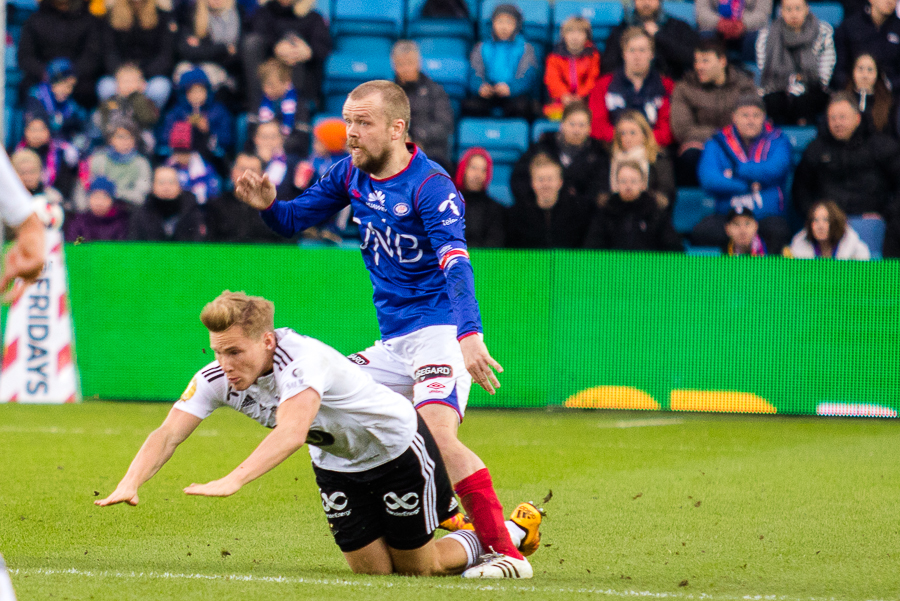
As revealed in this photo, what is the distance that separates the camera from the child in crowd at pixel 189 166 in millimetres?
13258

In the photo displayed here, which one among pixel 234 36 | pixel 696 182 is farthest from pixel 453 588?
pixel 234 36

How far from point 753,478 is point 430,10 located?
9181mm

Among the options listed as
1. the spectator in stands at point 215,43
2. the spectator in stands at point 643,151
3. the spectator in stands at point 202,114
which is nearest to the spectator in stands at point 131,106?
the spectator in stands at point 202,114

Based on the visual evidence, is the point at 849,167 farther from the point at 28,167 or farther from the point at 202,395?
the point at 202,395

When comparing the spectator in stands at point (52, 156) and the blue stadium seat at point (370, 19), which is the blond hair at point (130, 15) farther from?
the blue stadium seat at point (370, 19)

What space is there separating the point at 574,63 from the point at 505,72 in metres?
0.87

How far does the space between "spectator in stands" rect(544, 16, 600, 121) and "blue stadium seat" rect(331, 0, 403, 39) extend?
271cm

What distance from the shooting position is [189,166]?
1338 cm

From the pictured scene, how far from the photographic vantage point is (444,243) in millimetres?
5215

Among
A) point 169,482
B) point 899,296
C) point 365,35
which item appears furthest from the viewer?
point 365,35

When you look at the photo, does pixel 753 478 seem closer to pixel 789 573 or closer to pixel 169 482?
pixel 789 573

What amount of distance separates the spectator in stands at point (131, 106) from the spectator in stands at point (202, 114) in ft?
0.65

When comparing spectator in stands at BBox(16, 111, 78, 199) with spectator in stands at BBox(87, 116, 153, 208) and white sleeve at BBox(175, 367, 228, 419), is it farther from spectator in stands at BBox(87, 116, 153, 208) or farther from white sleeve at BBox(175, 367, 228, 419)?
white sleeve at BBox(175, 367, 228, 419)

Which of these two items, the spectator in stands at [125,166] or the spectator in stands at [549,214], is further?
the spectator in stands at [125,166]
